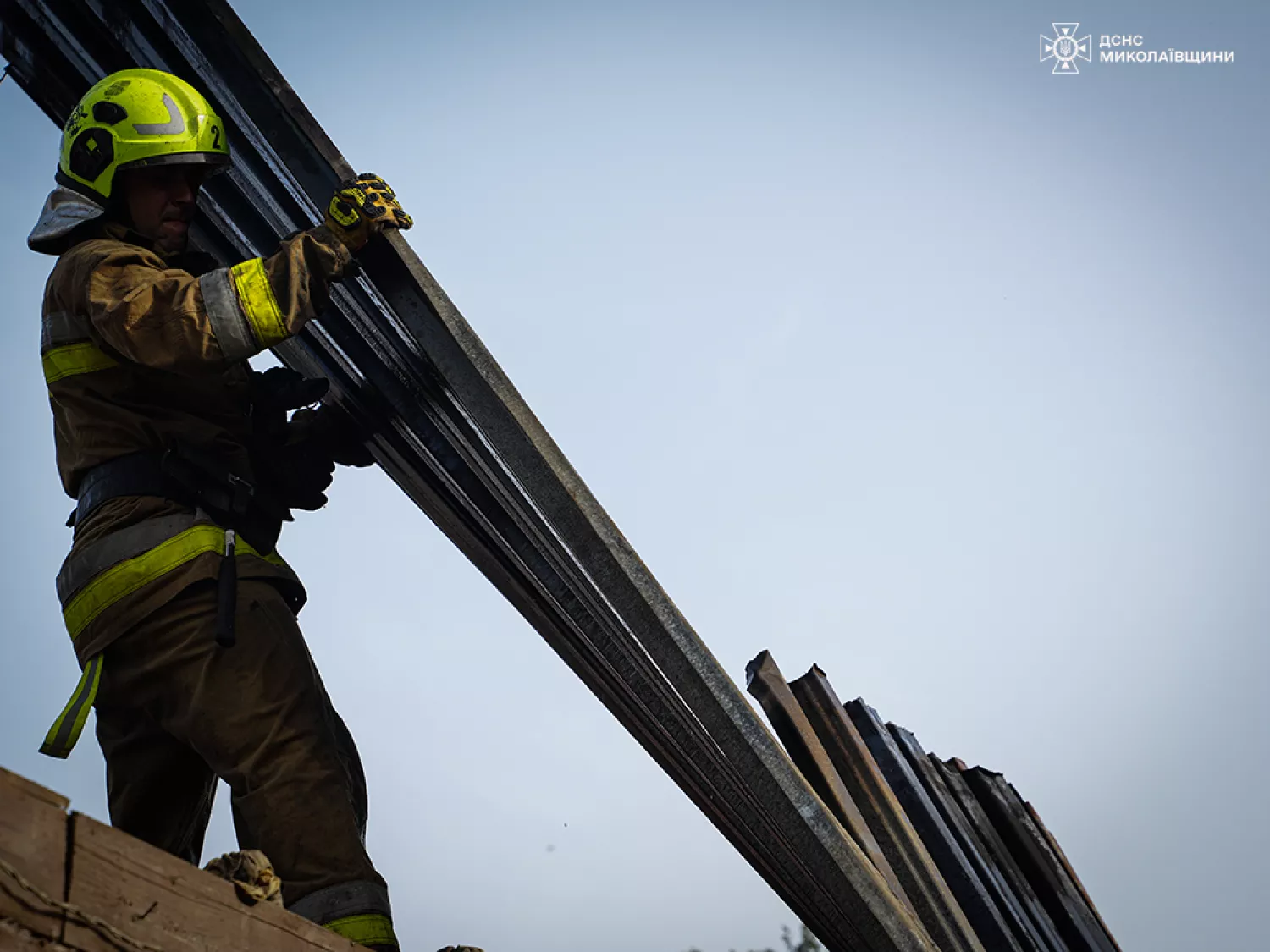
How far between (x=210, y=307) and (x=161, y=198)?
23.0 inches

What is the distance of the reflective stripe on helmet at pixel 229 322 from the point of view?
8.87ft

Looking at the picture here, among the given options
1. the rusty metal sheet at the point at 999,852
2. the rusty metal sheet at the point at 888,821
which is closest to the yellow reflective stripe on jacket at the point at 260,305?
the rusty metal sheet at the point at 888,821

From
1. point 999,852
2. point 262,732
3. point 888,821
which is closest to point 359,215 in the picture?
point 262,732

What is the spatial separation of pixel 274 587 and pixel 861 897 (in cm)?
193

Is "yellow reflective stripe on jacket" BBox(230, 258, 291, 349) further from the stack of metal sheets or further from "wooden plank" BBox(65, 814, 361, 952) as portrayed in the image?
the stack of metal sheets

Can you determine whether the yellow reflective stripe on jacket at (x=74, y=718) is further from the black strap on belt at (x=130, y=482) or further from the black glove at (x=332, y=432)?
the black glove at (x=332, y=432)

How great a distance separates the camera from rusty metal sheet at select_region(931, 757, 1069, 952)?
205 inches

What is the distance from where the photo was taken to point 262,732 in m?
2.70

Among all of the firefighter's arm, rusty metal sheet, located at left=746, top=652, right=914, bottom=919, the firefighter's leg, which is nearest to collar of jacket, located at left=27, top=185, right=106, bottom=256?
the firefighter's arm

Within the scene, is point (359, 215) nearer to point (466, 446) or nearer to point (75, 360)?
point (75, 360)

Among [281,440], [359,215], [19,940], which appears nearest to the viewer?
[19,940]

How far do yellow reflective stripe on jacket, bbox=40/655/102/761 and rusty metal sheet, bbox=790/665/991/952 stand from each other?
2907 millimetres

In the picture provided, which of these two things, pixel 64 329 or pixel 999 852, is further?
pixel 999 852

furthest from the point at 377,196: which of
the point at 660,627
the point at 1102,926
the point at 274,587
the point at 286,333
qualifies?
the point at 1102,926
